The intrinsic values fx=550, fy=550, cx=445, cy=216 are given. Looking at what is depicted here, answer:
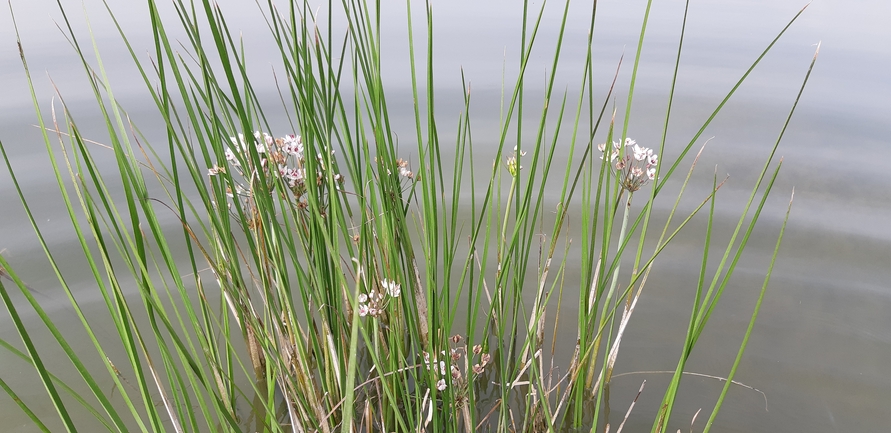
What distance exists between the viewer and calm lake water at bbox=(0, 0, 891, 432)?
1.76 meters

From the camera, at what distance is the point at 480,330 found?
1934 millimetres

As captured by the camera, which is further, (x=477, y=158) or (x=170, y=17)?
(x=170, y=17)

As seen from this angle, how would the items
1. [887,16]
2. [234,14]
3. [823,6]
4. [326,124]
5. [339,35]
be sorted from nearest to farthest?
[326,124]
[339,35]
[234,14]
[887,16]
[823,6]

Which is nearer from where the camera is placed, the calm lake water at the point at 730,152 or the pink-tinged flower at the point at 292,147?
the pink-tinged flower at the point at 292,147

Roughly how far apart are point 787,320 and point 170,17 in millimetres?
5037

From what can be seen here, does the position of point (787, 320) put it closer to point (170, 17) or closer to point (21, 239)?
point (21, 239)

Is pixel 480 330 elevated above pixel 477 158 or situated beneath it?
situated beneath

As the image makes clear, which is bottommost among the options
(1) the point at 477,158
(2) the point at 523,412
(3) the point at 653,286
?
(2) the point at 523,412

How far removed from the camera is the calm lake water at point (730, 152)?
1.76 meters

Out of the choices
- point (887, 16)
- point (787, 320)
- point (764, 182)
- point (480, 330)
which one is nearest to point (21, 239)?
point (480, 330)

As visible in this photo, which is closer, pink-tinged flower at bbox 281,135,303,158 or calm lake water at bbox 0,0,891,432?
pink-tinged flower at bbox 281,135,303,158

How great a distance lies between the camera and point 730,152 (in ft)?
9.80

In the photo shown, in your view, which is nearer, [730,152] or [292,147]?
[292,147]

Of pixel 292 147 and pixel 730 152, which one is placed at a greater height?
pixel 292 147
